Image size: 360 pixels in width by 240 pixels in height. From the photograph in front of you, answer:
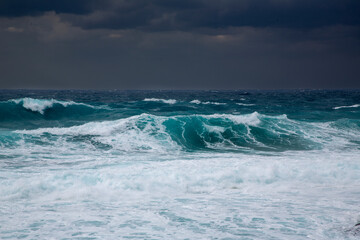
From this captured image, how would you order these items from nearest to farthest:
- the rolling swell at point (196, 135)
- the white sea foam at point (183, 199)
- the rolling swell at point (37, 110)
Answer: the white sea foam at point (183, 199) < the rolling swell at point (196, 135) < the rolling swell at point (37, 110)

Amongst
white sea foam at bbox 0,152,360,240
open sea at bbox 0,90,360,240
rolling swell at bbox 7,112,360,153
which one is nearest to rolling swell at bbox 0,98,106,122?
rolling swell at bbox 7,112,360,153

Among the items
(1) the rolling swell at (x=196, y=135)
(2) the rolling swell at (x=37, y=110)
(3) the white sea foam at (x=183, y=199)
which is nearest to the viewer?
(3) the white sea foam at (x=183, y=199)

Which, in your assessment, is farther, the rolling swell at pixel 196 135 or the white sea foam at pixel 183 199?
the rolling swell at pixel 196 135

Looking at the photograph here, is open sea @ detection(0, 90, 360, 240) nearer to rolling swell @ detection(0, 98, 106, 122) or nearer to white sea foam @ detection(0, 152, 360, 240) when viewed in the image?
white sea foam @ detection(0, 152, 360, 240)

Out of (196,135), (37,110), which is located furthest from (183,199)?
(37,110)

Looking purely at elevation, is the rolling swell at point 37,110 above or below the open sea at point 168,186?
above

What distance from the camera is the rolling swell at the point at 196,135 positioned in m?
13.7

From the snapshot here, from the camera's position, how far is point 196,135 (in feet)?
53.4

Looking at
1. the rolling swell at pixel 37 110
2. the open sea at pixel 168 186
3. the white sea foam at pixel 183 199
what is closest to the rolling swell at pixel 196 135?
the open sea at pixel 168 186

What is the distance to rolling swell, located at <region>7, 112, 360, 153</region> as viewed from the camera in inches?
541

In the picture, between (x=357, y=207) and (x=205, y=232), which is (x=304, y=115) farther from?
(x=205, y=232)

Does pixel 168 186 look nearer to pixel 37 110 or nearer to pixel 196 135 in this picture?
pixel 196 135

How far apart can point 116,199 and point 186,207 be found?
4.84 ft

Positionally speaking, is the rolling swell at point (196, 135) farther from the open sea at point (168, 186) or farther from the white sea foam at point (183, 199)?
the white sea foam at point (183, 199)
